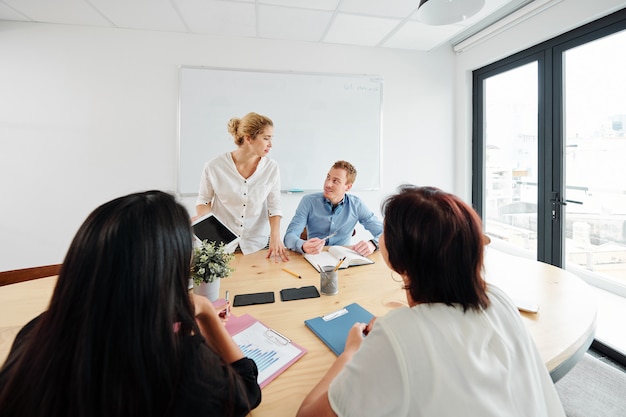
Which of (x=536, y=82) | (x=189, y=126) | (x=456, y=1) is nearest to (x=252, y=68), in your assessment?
(x=189, y=126)

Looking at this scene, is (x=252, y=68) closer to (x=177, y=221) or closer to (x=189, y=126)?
(x=189, y=126)

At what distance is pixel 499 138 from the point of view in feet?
10.6

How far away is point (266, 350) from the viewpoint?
2.81 feet

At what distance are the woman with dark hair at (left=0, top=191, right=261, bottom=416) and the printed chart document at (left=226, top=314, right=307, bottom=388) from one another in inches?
8.3

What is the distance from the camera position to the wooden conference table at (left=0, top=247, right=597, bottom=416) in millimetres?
789

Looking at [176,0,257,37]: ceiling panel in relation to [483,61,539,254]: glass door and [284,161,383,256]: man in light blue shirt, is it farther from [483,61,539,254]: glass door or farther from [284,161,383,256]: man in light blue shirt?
[483,61,539,254]: glass door

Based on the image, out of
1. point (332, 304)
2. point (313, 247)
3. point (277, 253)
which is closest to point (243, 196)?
point (277, 253)

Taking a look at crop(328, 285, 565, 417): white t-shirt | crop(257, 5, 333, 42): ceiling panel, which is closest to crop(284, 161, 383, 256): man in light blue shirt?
crop(257, 5, 333, 42): ceiling panel

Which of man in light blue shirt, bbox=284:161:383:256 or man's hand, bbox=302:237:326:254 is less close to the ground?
man in light blue shirt, bbox=284:161:383:256

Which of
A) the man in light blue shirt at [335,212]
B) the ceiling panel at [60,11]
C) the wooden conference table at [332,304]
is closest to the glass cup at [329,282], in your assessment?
the wooden conference table at [332,304]

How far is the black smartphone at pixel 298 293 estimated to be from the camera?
3.90ft

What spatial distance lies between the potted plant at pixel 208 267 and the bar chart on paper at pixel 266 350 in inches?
9.6

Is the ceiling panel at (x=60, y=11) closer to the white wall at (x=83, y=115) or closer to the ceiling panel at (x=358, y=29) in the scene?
the white wall at (x=83, y=115)

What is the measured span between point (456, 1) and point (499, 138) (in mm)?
2243
